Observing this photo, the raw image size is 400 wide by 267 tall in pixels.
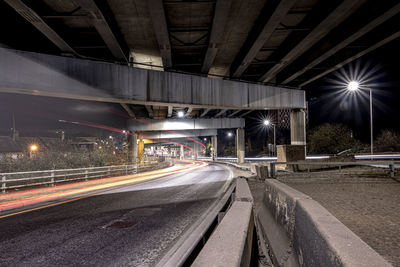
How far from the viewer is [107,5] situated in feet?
26.9

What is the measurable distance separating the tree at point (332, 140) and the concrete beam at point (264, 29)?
3537 cm

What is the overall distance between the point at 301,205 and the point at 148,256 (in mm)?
2652

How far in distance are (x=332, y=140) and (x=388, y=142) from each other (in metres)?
8.37

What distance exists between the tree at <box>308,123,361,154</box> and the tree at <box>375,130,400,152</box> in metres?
3.66

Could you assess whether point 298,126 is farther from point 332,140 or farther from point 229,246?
point 332,140

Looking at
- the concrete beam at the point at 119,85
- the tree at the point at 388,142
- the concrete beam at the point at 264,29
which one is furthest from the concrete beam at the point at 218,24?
the tree at the point at 388,142

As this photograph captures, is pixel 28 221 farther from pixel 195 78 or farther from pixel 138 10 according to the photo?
pixel 195 78

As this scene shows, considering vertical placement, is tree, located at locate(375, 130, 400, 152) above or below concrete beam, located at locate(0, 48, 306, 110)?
below

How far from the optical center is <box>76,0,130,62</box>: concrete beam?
7641 mm

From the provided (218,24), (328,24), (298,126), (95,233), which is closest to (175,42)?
(218,24)

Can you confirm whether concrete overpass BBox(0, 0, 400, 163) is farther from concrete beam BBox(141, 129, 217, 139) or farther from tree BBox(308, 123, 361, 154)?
tree BBox(308, 123, 361, 154)

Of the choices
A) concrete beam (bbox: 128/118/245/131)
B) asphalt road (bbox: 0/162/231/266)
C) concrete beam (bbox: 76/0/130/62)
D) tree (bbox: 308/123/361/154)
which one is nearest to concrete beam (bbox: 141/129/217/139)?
concrete beam (bbox: 128/118/245/131)

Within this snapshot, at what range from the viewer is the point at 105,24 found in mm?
8555

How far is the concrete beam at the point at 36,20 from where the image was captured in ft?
24.4
